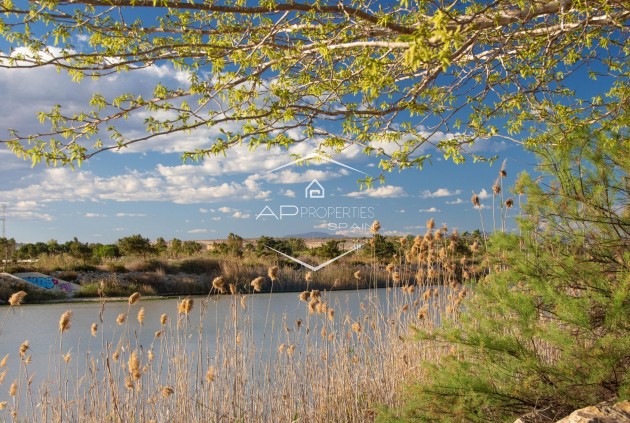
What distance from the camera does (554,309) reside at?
299cm

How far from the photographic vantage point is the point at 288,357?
4.28 m

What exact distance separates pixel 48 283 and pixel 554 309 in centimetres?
1627

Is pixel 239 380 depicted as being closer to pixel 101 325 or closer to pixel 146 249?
pixel 101 325

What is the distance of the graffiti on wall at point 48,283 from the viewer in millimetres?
16578

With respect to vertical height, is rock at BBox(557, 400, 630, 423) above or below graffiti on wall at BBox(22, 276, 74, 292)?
below

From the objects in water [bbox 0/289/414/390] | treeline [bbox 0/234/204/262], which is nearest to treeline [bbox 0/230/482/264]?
treeline [bbox 0/234/204/262]

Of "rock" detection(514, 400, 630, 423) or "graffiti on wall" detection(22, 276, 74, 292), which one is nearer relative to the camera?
"rock" detection(514, 400, 630, 423)

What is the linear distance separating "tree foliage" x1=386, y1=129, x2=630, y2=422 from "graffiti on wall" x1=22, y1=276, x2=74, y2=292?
1527cm

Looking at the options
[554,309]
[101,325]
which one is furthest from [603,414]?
[101,325]

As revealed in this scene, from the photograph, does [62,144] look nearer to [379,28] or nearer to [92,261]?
[379,28]

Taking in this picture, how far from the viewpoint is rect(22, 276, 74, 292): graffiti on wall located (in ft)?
54.4

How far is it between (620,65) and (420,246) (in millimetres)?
2444

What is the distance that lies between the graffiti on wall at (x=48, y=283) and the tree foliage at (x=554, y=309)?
15.3 meters

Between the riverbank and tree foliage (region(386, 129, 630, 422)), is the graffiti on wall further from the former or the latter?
tree foliage (region(386, 129, 630, 422))
